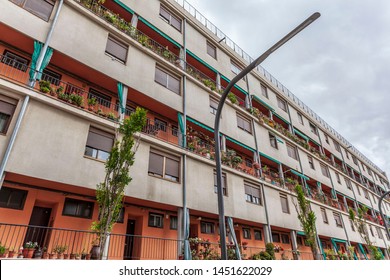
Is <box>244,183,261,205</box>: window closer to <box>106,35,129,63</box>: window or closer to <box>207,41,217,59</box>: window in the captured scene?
<box>207,41,217,59</box>: window

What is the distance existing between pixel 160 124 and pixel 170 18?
9.35 meters

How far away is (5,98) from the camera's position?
31.5ft

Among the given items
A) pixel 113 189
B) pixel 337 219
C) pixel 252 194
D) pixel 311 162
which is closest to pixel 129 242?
pixel 113 189

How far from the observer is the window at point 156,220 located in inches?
551

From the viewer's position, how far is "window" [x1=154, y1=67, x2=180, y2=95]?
16244 millimetres

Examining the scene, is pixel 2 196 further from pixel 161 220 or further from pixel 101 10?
pixel 101 10

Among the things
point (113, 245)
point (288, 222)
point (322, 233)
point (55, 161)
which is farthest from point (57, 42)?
point (322, 233)

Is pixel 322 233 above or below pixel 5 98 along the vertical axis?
below

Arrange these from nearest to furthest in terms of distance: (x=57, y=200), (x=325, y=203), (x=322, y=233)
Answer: (x=57, y=200) → (x=322, y=233) → (x=325, y=203)

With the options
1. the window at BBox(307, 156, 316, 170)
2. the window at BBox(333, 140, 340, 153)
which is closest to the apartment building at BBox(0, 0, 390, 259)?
the window at BBox(307, 156, 316, 170)

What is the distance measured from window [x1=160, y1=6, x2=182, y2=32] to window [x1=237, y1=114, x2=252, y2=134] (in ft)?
30.0

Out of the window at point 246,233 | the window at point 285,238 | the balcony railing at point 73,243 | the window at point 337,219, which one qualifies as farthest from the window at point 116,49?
the window at point 337,219

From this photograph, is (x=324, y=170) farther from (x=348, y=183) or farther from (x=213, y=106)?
(x=213, y=106)
